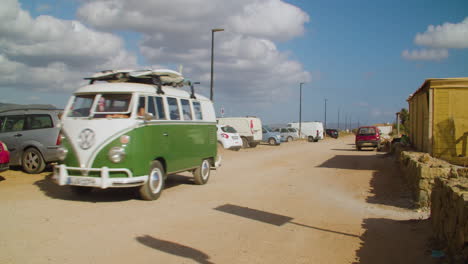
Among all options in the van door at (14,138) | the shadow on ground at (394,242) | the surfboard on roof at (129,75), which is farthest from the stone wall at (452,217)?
the van door at (14,138)

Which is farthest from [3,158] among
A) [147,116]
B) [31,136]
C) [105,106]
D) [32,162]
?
[147,116]

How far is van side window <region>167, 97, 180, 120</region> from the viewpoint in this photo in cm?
980

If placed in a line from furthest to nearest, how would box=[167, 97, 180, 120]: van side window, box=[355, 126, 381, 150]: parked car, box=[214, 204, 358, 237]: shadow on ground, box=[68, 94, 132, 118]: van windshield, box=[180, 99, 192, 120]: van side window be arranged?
box=[355, 126, 381, 150]: parked car → box=[180, 99, 192, 120]: van side window → box=[167, 97, 180, 120]: van side window → box=[68, 94, 132, 118]: van windshield → box=[214, 204, 358, 237]: shadow on ground

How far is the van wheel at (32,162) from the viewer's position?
1185cm

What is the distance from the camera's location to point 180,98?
10.4m

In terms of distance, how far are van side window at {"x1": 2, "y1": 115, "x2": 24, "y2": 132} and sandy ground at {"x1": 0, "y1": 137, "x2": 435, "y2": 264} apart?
4.65ft

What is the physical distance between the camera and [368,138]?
29.5 m

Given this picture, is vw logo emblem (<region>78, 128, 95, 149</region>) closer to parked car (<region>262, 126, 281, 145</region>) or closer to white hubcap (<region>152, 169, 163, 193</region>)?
white hubcap (<region>152, 169, 163, 193</region>)

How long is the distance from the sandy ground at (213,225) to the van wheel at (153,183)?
19 cm

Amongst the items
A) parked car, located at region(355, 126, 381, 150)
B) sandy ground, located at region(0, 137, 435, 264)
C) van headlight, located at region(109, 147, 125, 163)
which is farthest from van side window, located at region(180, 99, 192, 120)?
parked car, located at region(355, 126, 381, 150)

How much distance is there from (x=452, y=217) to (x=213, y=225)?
3.60 metres

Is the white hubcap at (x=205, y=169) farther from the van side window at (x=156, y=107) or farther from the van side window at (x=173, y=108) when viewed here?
the van side window at (x=156, y=107)

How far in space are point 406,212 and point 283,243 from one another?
143 inches

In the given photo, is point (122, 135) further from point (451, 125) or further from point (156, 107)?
point (451, 125)
